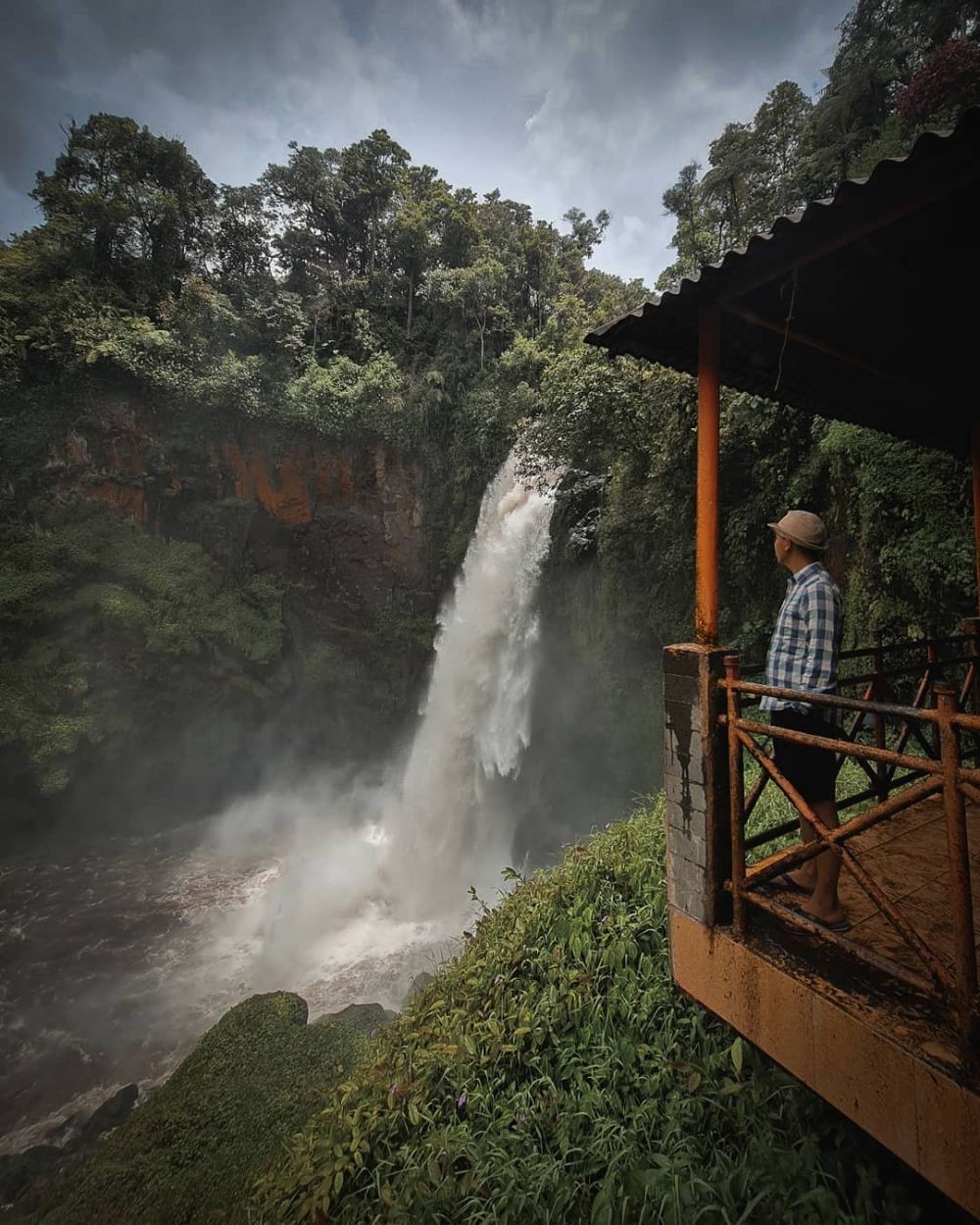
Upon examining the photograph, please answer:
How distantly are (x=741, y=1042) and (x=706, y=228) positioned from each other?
19.6 m

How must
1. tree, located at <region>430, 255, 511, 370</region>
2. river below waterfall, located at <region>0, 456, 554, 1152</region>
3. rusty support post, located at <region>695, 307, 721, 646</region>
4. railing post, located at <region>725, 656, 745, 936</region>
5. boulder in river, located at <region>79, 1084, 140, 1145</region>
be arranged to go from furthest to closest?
tree, located at <region>430, 255, 511, 370</region>, river below waterfall, located at <region>0, 456, 554, 1152</region>, boulder in river, located at <region>79, 1084, 140, 1145</region>, rusty support post, located at <region>695, 307, 721, 646</region>, railing post, located at <region>725, 656, 745, 936</region>

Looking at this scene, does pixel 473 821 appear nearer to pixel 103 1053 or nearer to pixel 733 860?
pixel 103 1053

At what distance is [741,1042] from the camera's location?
2826 mm

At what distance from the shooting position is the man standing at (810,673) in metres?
2.44

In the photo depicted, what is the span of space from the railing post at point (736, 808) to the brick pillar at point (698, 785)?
10cm

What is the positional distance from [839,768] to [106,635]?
17.0 metres

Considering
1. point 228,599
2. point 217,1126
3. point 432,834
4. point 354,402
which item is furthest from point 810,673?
point 228,599

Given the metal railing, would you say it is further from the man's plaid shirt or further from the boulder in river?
the boulder in river

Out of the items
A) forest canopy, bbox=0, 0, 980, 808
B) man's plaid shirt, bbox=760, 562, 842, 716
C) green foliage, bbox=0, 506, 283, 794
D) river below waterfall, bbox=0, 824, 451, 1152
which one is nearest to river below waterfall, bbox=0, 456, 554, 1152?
river below waterfall, bbox=0, 824, 451, 1152

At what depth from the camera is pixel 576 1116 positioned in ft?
9.46

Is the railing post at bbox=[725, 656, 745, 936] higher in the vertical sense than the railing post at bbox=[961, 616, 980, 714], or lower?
lower

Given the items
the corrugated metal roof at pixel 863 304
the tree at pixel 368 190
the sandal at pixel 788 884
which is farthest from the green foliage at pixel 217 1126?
the tree at pixel 368 190

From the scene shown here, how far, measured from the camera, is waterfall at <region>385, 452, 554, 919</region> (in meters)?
12.3

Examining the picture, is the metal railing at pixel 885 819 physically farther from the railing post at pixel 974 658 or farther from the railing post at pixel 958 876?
the railing post at pixel 974 658
